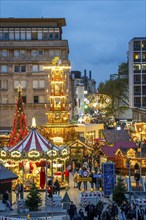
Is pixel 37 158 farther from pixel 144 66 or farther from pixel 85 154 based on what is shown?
pixel 144 66

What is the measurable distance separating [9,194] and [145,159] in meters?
14.1

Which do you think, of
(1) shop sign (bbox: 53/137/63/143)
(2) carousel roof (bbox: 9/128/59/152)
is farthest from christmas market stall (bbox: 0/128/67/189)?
(1) shop sign (bbox: 53/137/63/143)

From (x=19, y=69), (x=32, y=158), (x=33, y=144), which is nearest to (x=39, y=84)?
(x=19, y=69)

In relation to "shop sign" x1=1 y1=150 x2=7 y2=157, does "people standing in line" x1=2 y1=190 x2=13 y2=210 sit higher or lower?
lower

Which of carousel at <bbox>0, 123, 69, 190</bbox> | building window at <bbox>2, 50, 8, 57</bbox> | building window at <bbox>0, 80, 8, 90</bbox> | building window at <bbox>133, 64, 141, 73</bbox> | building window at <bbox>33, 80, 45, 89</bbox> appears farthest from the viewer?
building window at <bbox>133, 64, 141, 73</bbox>

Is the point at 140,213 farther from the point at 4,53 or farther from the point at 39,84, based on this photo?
the point at 4,53

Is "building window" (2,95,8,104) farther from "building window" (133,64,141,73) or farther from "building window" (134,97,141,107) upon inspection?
"building window" (133,64,141,73)

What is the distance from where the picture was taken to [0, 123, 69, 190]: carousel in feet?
115

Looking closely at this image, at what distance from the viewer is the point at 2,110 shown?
75.1 m

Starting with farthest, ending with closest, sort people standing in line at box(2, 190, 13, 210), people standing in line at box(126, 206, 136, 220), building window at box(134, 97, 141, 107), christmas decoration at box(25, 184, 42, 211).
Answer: building window at box(134, 97, 141, 107) → people standing in line at box(2, 190, 13, 210) → christmas decoration at box(25, 184, 42, 211) → people standing in line at box(126, 206, 136, 220)

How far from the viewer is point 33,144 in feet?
118

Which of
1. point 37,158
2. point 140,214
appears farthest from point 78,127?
point 140,214

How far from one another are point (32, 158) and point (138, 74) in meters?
72.9

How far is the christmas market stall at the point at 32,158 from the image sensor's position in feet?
115
